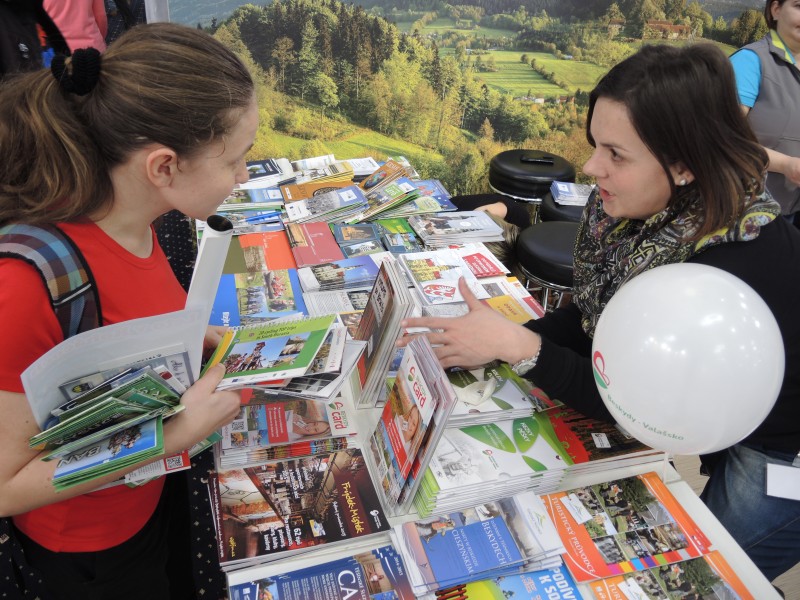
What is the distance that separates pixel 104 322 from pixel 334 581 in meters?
0.64

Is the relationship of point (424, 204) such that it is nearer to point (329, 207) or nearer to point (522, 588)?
point (329, 207)

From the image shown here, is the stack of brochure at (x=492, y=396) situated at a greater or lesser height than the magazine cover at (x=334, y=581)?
greater

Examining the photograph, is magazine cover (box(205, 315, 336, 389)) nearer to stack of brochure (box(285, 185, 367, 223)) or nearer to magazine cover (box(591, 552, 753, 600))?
magazine cover (box(591, 552, 753, 600))

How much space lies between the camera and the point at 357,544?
3.81 feet

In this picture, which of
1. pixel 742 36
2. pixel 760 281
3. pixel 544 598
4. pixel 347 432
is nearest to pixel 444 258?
pixel 347 432

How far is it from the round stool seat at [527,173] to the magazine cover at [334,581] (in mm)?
2653

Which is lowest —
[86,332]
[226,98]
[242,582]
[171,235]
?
[171,235]

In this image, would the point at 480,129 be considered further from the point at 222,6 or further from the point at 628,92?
the point at 628,92

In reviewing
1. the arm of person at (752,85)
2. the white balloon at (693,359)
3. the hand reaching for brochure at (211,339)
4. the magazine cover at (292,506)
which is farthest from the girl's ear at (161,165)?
the arm of person at (752,85)

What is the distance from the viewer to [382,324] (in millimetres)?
1393

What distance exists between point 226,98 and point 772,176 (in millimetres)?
2486

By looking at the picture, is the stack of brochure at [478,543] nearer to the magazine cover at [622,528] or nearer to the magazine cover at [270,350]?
the magazine cover at [622,528]

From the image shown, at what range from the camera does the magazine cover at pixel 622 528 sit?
1152 millimetres

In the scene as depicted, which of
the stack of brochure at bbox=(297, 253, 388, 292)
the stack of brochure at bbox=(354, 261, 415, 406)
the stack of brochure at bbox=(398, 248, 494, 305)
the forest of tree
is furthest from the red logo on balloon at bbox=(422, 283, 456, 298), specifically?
the forest of tree
